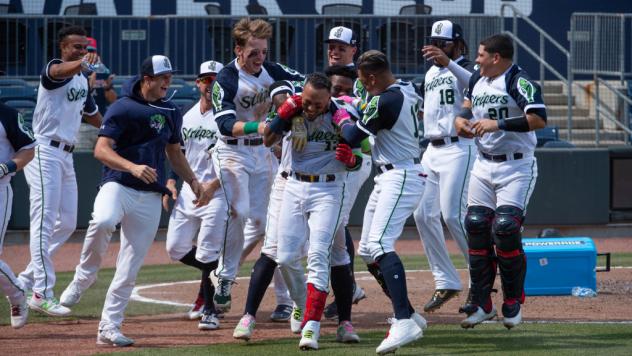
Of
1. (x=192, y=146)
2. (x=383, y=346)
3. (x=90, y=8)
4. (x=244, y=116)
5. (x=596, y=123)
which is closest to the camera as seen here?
(x=383, y=346)

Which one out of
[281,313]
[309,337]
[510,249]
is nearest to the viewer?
[309,337]

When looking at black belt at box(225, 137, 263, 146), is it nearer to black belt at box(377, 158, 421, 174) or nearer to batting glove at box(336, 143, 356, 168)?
black belt at box(377, 158, 421, 174)

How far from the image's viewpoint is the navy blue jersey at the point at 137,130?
7.25 metres

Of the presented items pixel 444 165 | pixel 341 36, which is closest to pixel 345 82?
pixel 341 36

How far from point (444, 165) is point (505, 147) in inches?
41.0

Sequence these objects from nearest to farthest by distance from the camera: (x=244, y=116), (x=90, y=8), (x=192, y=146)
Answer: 1. (x=244, y=116)
2. (x=192, y=146)
3. (x=90, y=8)

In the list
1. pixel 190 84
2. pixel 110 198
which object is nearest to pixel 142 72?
pixel 110 198

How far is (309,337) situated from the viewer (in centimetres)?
677

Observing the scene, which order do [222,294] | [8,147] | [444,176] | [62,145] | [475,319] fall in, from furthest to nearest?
1. [62,145]
2. [444,176]
3. [222,294]
4. [8,147]
5. [475,319]

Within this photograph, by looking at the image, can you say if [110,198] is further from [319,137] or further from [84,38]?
[84,38]

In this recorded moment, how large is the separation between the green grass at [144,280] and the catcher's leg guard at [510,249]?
294 cm

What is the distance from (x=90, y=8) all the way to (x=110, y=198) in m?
11.6

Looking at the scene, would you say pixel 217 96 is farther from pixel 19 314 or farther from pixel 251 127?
pixel 19 314

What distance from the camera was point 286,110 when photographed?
6934mm
